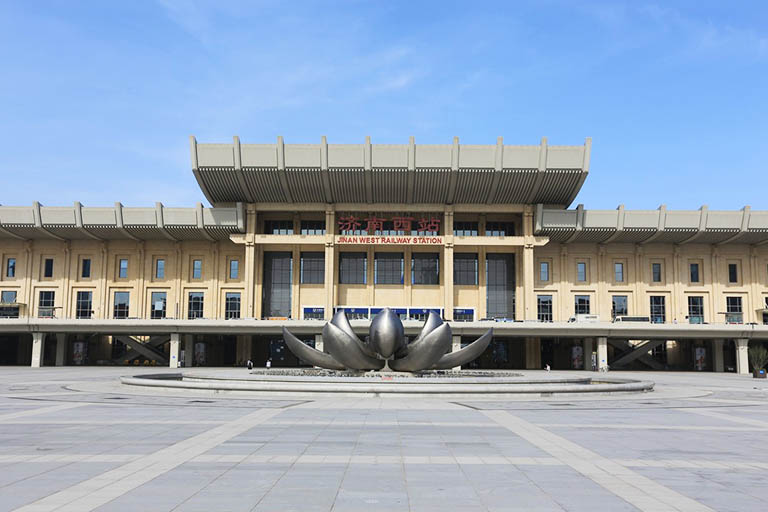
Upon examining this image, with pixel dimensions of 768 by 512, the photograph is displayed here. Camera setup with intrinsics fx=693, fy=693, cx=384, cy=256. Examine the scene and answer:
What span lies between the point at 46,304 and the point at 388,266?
35643mm

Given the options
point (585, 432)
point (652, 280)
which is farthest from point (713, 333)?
point (585, 432)

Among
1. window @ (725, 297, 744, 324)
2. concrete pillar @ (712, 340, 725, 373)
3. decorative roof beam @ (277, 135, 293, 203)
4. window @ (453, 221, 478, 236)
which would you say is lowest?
concrete pillar @ (712, 340, 725, 373)

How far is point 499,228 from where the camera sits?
71.8 meters

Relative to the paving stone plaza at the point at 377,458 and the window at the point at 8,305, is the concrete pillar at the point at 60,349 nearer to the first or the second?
the window at the point at 8,305

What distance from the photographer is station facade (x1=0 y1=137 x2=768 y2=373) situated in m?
63.6

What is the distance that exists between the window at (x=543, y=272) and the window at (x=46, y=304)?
166 ft

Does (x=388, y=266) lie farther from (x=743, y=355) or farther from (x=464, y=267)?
(x=743, y=355)

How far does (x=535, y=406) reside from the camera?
21859mm

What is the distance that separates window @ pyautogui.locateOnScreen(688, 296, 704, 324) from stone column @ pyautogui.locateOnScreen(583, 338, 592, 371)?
1429 centimetres

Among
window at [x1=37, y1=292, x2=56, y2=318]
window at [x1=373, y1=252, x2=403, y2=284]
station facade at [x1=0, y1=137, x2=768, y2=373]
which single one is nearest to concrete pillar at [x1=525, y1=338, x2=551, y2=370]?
station facade at [x1=0, y1=137, x2=768, y2=373]

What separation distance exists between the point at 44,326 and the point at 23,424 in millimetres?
50255

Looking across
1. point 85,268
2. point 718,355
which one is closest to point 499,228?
point 718,355

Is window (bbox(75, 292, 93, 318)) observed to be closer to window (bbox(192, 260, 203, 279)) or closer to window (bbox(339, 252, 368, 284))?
window (bbox(192, 260, 203, 279))

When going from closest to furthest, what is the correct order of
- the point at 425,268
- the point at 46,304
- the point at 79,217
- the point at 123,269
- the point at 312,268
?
the point at 79,217, the point at 425,268, the point at 312,268, the point at 46,304, the point at 123,269
